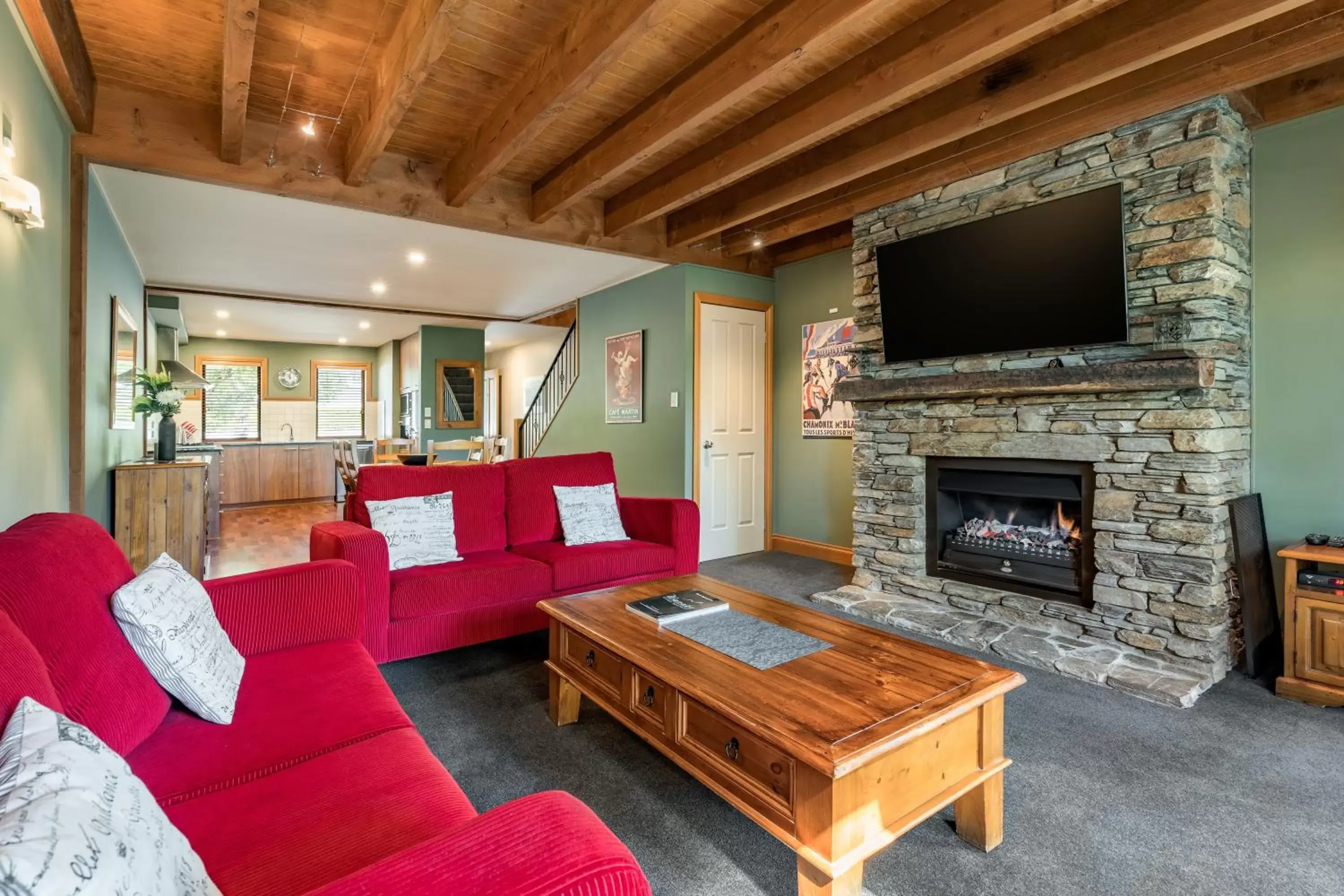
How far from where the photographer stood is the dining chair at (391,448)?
755cm

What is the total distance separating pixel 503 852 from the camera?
776 mm

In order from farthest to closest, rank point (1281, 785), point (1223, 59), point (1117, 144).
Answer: point (1117, 144), point (1223, 59), point (1281, 785)

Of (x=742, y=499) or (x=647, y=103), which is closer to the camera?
(x=647, y=103)

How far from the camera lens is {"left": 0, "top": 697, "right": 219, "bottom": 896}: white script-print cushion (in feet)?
1.81

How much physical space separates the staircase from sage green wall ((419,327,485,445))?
3.00 feet

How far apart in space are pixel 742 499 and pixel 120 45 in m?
4.53

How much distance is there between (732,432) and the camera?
536cm

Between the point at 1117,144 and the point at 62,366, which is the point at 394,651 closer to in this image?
the point at 62,366

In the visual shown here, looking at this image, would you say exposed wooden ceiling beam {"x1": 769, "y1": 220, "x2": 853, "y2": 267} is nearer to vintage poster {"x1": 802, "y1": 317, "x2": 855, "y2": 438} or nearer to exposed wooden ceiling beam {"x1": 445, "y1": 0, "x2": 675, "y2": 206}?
vintage poster {"x1": 802, "y1": 317, "x2": 855, "y2": 438}

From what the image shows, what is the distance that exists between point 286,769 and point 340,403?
32.5 feet

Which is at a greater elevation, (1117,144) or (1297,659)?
(1117,144)

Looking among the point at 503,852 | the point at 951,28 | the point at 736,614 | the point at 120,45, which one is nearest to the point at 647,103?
the point at 951,28

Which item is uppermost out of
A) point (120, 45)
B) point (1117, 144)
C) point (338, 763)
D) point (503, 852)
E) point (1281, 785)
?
point (120, 45)

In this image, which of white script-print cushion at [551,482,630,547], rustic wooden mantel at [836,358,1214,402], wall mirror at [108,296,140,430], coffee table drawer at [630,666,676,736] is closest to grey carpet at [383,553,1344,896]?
coffee table drawer at [630,666,676,736]
